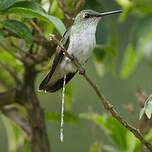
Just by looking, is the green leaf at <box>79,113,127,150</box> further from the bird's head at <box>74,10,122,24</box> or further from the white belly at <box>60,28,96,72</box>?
the bird's head at <box>74,10,122,24</box>

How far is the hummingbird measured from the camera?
2.73 m

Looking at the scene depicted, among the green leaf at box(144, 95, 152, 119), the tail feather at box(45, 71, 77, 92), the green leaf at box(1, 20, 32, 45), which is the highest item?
the green leaf at box(1, 20, 32, 45)

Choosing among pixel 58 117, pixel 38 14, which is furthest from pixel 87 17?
pixel 38 14

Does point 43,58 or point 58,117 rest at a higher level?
point 43,58

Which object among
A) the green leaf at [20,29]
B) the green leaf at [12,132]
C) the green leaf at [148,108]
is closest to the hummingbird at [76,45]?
the green leaf at [20,29]

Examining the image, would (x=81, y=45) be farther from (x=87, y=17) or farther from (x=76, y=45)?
(x=87, y=17)

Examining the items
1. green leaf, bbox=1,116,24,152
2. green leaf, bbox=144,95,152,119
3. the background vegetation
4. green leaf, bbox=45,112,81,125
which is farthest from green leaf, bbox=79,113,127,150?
green leaf, bbox=144,95,152,119

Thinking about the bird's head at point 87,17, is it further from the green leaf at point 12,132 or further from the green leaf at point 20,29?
the green leaf at point 12,132

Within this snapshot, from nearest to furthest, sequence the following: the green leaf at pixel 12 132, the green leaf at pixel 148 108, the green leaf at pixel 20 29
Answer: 1. the green leaf at pixel 148 108
2. the green leaf at pixel 20 29
3. the green leaf at pixel 12 132

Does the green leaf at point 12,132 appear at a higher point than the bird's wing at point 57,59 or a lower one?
lower

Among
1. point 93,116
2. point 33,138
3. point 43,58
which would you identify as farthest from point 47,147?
point 43,58

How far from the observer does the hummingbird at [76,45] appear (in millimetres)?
2730

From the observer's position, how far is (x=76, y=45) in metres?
2.78

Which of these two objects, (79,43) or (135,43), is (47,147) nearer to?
(79,43)
